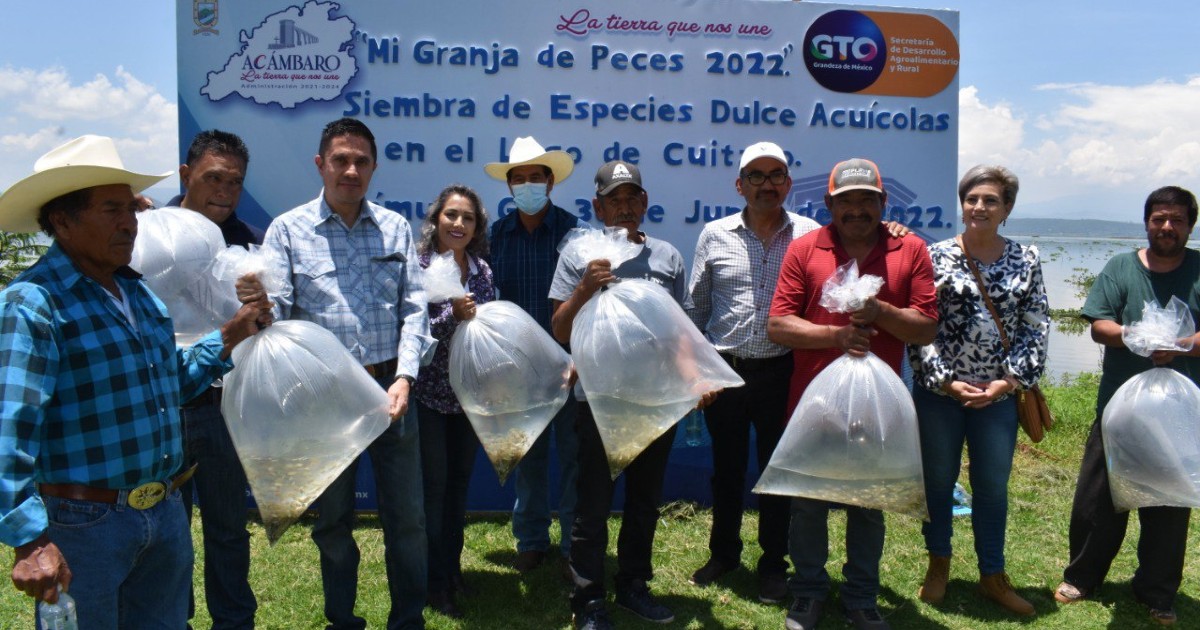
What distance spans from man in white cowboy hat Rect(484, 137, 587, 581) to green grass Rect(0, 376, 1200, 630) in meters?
0.20

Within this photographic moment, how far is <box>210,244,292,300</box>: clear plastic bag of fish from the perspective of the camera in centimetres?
266

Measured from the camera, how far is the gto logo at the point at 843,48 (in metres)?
5.03

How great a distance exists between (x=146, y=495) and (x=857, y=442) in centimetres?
230

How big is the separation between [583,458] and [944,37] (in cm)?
353

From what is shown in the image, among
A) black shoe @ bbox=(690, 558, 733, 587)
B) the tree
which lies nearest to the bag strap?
black shoe @ bbox=(690, 558, 733, 587)

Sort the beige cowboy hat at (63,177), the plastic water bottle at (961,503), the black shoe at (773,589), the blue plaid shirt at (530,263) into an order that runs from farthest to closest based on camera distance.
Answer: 1. the plastic water bottle at (961,503)
2. the blue plaid shirt at (530,263)
3. the black shoe at (773,589)
4. the beige cowboy hat at (63,177)

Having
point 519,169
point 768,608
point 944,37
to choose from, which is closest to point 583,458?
point 768,608

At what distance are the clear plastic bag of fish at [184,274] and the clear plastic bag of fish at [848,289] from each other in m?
2.10

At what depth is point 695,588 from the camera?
13.2ft

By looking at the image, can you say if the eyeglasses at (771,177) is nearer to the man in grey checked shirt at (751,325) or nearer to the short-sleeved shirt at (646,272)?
the man in grey checked shirt at (751,325)

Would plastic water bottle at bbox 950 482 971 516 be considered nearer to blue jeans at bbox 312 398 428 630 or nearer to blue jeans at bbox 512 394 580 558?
blue jeans at bbox 512 394 580 558

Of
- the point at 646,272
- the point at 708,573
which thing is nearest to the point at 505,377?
the point at 646,272

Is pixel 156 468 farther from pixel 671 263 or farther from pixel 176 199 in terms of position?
pixel 671 263

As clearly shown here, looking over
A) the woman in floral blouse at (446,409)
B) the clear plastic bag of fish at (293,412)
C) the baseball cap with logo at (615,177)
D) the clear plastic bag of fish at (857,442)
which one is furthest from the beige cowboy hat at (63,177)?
the clear plastic bag of fish at (857,442)
